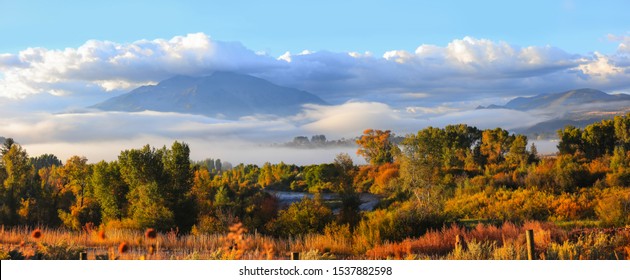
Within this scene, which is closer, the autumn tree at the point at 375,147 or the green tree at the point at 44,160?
the green tree at the point at 44,160

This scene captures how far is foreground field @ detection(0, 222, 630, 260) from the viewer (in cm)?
967

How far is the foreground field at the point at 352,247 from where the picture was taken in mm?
9672

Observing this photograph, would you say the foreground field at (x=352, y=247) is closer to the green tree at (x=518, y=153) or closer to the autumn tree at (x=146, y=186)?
the autumn tree at (x=146, y=186)

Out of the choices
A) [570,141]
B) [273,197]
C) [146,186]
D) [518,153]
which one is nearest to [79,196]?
[146,186]

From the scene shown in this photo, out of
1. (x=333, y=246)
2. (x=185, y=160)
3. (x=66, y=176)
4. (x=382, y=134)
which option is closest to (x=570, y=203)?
(x=333, y=246)

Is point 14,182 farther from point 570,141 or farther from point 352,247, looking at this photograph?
point 570,141

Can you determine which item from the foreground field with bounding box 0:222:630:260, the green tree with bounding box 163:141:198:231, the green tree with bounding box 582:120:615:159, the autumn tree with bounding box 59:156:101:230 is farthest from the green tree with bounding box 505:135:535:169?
the autumn tree with bounding box 59:156:101:230

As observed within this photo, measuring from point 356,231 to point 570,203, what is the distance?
12449 millimetres

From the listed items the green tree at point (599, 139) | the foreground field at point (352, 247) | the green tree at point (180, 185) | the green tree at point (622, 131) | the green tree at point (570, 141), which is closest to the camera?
the foreground field at point (352, 247)

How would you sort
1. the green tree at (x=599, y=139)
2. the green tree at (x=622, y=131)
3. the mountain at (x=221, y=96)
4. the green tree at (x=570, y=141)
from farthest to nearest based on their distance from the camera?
the mountain at (x=221, y=96) → the green tree at (x=570, y=141) → the green tree at (x=599, y=139) → the green tree at (x=622, y=131)

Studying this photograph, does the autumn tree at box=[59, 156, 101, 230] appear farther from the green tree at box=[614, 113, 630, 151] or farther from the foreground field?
the green tree at box=[614, 113, 630, 151]

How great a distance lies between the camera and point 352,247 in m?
13.4

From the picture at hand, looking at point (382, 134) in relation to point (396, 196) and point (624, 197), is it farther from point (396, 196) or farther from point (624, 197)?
point (624, 197)

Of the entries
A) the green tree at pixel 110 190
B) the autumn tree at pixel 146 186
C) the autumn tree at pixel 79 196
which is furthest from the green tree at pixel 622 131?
the autumn tree at pixel 79 196
